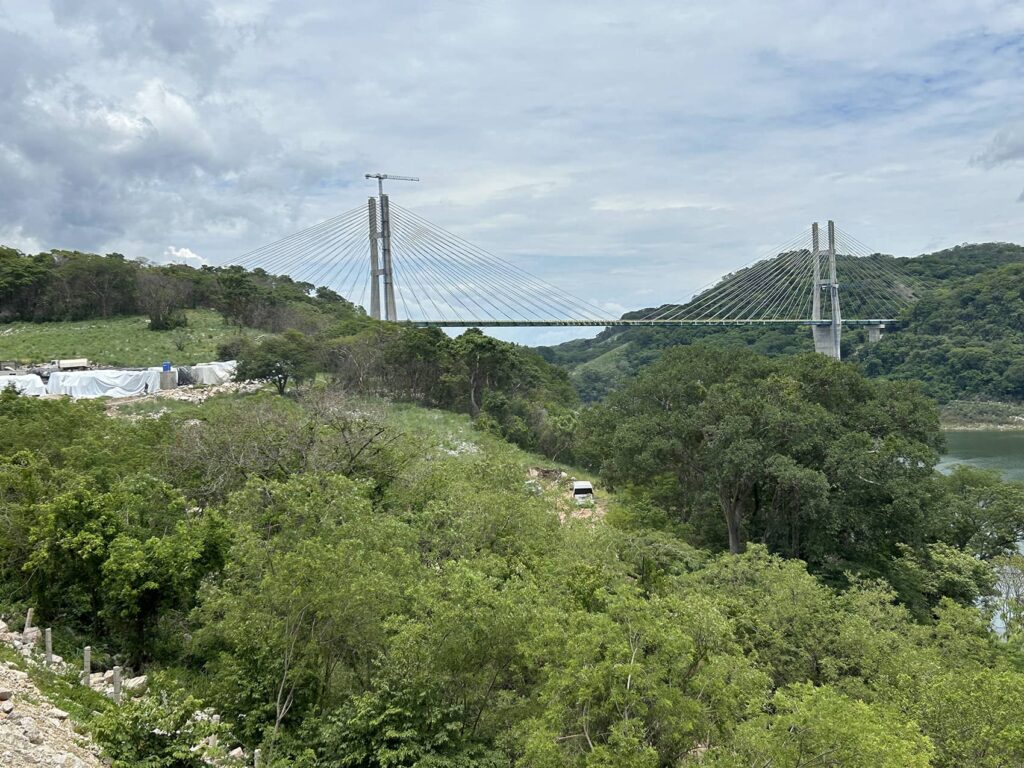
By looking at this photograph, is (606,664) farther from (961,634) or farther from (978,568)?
(978,568)

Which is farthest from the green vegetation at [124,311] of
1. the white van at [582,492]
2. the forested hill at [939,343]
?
the forested hill at [939,343]

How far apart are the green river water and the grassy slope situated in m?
32.4

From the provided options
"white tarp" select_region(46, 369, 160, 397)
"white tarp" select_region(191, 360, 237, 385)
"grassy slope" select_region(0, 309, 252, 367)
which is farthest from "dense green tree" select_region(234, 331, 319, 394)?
"grassy slope" select_region(0, 309, 252, 367)

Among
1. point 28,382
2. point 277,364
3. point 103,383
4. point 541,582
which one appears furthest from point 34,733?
point 103,383

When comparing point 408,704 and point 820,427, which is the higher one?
point 820,427

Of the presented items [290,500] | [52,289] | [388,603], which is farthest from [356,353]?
[388,603]

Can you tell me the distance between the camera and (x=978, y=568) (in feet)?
48.2

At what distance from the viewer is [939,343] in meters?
57.9

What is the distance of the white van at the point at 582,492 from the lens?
2304 cm

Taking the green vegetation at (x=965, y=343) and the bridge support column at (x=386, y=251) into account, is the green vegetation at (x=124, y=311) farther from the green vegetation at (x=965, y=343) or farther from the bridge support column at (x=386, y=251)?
the green vegetation at (x=965, y=343)

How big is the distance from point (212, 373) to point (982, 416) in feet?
161

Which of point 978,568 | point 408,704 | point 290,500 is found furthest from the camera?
point 978,568

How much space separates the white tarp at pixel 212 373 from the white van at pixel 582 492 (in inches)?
533

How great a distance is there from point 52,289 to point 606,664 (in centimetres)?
3794
